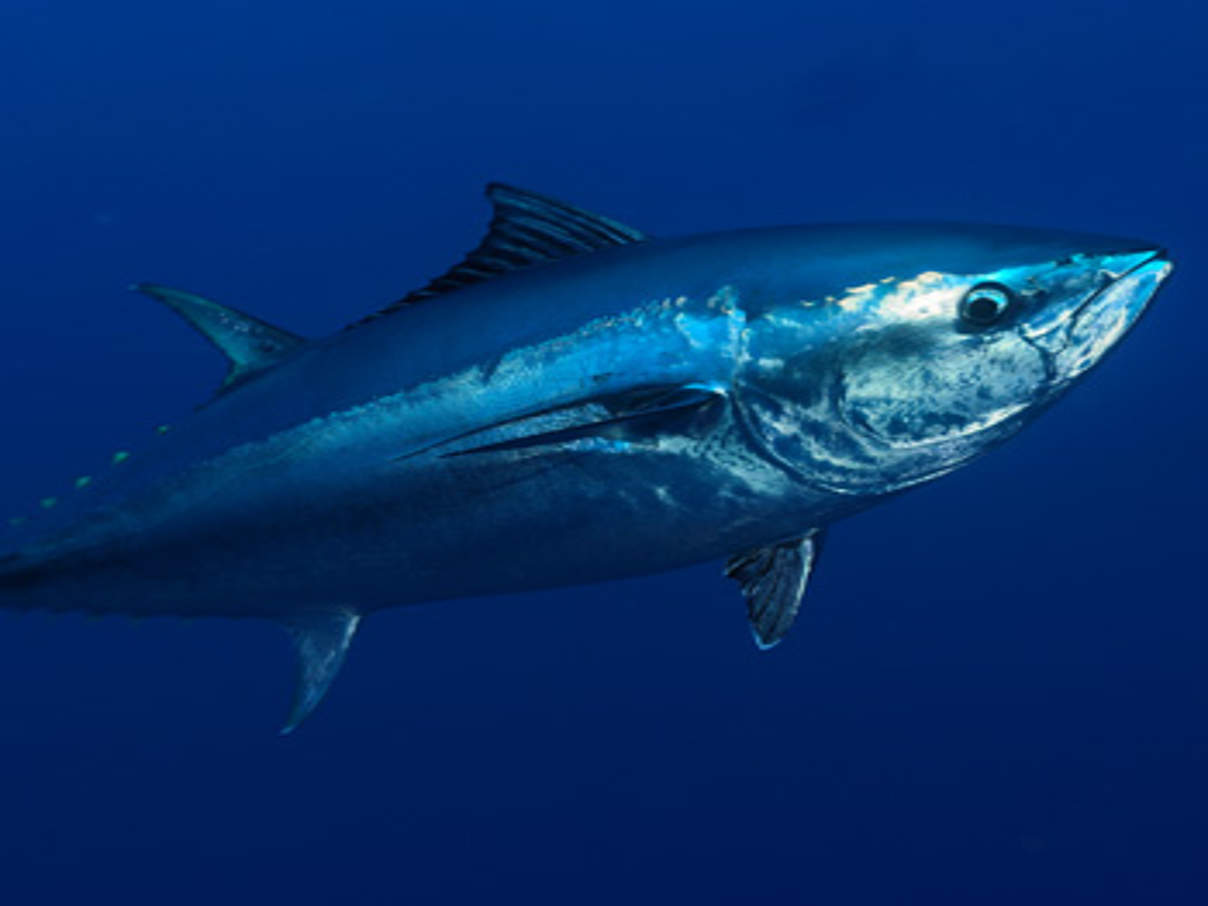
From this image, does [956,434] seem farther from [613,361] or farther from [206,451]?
[206,451]

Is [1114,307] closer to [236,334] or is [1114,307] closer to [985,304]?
[985,304]

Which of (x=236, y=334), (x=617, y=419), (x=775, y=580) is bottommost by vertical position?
(x=775, y=580)

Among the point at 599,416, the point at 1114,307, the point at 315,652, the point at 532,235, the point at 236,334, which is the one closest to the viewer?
the point at 1114,307

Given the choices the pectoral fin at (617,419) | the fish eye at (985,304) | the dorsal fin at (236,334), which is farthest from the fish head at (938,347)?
the dorsal fin at (236,334)

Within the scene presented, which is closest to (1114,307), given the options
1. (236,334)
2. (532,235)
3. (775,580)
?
(775,580)

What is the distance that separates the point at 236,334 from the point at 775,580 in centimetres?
118

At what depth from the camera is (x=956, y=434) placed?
1.56m

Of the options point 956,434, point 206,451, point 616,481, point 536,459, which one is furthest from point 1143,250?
point 206,451

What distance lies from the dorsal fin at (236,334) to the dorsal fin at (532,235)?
1.05 feet

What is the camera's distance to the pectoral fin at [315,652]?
2.16 meters

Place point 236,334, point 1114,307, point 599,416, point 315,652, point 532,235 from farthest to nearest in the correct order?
point 315,652, point 236,334, point 532,235, point 599,416, point 1114,307

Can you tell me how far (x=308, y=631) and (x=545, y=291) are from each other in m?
0.96

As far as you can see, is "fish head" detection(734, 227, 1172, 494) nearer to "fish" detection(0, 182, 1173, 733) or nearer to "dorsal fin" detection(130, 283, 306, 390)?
"fish" detection(0, 182, 1173, 733)

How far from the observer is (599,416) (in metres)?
1.63
